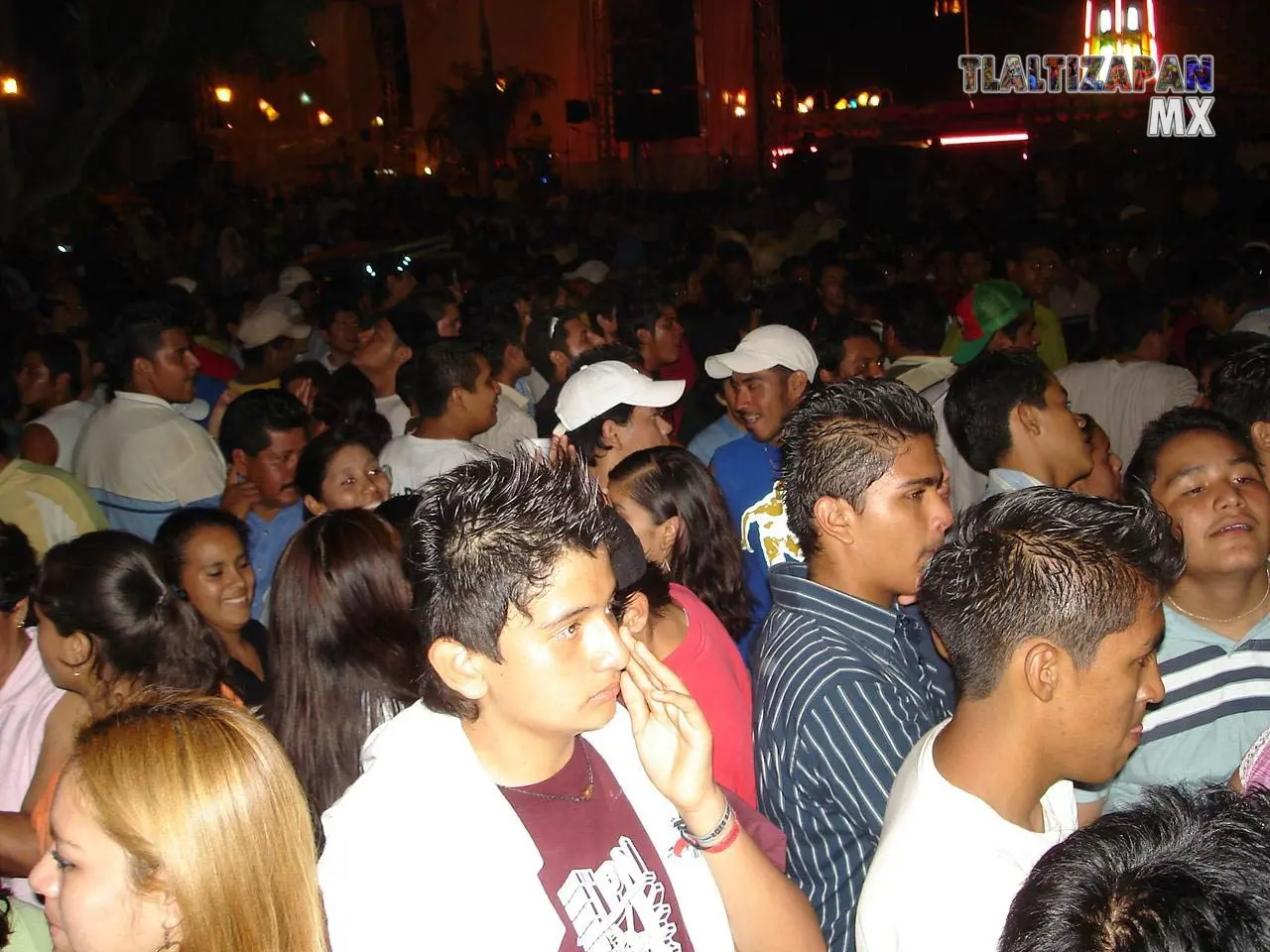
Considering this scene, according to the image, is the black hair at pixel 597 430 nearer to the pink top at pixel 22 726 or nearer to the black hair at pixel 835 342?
the black hair at pixel 835 342

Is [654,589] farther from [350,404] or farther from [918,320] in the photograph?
[918,320]

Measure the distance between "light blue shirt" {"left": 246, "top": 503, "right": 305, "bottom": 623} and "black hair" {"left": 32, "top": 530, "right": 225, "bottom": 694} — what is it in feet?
3.99

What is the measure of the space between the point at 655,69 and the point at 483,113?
3.58m

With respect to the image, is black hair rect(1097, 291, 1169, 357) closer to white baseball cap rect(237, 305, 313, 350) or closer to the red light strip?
white baseball cap rect(237, 305, 313, 350)

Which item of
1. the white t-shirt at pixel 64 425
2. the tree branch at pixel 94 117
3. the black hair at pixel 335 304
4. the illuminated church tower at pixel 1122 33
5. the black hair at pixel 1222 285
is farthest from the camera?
the illuminated church tower at pixel 1122 33

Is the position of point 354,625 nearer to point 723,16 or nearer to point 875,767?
point 875,767

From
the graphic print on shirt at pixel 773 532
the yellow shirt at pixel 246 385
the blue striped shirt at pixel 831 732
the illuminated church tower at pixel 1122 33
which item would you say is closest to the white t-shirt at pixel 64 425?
the yellow shirt at pixel 246 385

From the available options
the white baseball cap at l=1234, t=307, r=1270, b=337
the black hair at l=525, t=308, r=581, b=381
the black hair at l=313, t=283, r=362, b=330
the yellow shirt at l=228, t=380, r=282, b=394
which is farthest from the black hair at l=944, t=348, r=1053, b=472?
the black hair at l=313, t=283, r=362, b=330

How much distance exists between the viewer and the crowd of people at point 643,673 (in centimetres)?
162

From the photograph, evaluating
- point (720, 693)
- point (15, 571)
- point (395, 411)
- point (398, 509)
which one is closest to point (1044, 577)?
point (720, 693)

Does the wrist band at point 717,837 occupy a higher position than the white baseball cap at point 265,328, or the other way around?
the white baseball cap at point 265,328

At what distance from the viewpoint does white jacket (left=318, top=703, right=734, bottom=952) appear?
1.68 metres

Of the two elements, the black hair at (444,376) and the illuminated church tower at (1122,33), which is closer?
the black hair at (444,376)

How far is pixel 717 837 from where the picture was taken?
1850mm
